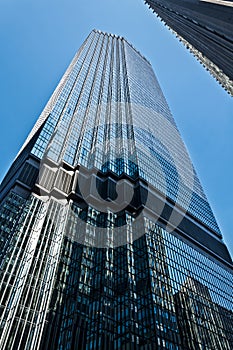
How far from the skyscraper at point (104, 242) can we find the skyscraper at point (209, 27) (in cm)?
3056

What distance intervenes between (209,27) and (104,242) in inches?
1710

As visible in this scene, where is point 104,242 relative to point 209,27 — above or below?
below

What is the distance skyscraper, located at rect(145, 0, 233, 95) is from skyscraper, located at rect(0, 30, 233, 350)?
30563 mm

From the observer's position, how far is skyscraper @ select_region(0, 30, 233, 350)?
141ft

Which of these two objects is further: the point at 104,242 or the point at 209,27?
the point at 104,242

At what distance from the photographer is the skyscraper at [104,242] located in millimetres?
43062

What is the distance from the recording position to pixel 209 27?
56344mm

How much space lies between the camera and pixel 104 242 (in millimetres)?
57781

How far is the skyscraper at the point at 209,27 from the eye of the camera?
155 feet

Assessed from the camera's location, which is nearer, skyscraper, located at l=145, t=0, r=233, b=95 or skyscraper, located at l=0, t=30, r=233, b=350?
skyscraper, located at l=0, t=30, r=233, b=350

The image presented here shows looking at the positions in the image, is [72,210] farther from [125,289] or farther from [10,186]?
[125,289]

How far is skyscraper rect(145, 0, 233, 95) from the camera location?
4715 cm

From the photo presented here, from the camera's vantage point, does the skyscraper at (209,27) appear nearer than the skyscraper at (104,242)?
No

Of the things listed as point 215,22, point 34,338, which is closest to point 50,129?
point 215,22
